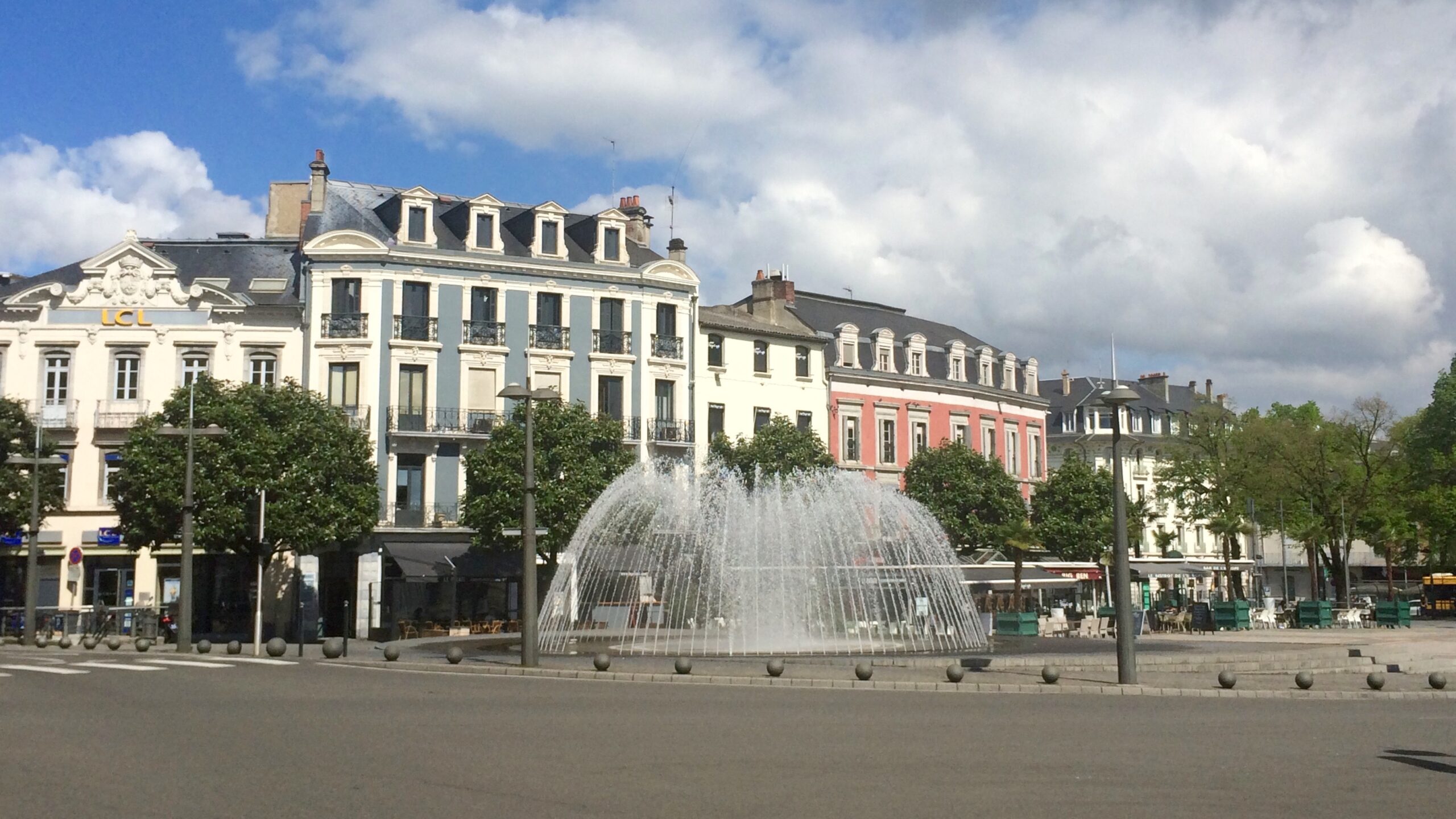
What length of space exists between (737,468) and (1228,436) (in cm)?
3049

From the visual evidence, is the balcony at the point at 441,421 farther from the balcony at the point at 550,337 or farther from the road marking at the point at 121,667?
the road marking at the point at 121,667

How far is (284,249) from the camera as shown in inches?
2270

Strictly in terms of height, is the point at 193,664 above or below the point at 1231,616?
below

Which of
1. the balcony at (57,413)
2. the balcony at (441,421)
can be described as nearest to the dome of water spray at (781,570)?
the balcony at (441,421)

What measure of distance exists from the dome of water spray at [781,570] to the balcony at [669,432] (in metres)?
17.7

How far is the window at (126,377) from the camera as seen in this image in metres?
50.3

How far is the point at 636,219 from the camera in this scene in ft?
204

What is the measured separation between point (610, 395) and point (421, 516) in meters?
9.04

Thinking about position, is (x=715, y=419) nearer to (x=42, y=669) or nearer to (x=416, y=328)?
(x=416, y=328)

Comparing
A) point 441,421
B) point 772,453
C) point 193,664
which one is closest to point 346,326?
point 441,421

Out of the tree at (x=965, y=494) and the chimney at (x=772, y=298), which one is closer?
the tree at (x=965, y=494)

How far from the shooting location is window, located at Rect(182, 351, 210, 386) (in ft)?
167

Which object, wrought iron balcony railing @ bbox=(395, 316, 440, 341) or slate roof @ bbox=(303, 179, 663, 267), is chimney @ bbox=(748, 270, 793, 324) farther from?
wrought iron balcony railing @ bbox=(395, 316, 440, 341)

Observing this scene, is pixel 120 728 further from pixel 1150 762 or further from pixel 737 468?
pixel 737 468
